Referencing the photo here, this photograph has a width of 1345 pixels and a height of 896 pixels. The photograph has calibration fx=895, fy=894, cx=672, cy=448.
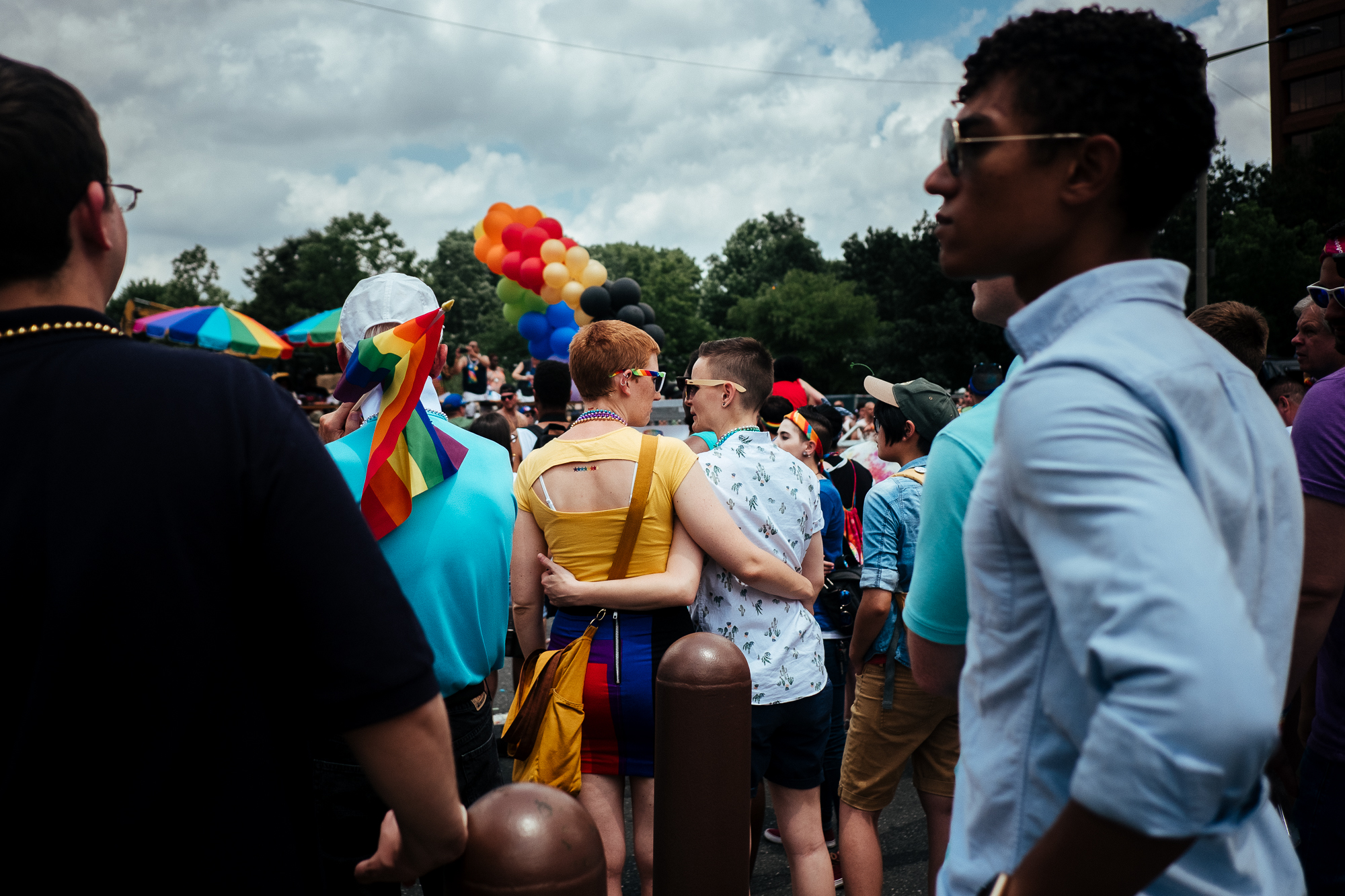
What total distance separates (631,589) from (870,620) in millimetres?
994

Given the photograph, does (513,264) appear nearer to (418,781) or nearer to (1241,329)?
(1241,329)

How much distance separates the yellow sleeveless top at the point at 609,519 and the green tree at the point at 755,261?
2329 inches

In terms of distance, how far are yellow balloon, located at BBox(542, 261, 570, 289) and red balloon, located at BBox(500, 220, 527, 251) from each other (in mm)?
855

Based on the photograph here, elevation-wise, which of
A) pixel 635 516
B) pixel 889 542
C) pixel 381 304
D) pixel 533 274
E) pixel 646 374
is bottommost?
pixel 889 542

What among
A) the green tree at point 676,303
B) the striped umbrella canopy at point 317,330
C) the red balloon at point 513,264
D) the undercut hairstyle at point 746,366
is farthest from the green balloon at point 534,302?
the green tree at point 676,303

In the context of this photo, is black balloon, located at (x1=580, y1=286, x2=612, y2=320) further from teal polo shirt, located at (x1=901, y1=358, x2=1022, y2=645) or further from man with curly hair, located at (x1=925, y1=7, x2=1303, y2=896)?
man with curly hair, located at (x1=925, y1=7, x2=1303, y2=896)

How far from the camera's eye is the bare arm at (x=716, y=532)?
10.1ft

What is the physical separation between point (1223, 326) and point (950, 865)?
3238 mm

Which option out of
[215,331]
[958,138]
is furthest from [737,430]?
[215,331]

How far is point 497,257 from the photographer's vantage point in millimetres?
13578

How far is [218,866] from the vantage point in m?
1.13

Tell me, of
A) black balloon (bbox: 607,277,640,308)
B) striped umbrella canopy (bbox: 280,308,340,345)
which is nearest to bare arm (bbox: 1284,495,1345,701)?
black balloon (bbox: 607,277,640,308)

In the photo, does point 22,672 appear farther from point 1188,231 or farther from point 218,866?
point 1188,231

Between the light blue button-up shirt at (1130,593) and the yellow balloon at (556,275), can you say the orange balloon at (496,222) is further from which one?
the light blue button-up shirt at (1130,593)
